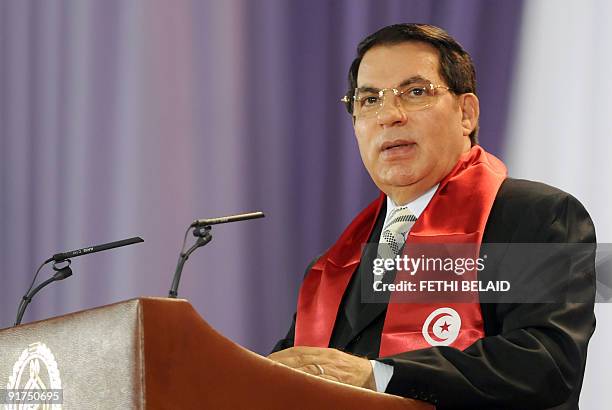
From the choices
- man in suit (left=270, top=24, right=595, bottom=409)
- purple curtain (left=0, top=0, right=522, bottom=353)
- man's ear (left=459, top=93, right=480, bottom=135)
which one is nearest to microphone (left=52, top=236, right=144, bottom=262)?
man in suit (left=270, top=24, right=595, bottom=409)

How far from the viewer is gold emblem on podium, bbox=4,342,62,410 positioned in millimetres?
1422

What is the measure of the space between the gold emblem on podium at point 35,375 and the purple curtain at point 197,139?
7.43 feet

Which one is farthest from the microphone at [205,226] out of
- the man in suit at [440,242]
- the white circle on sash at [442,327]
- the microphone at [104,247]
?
the white circle on sash at [442,327]

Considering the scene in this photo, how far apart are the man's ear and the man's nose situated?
195mm

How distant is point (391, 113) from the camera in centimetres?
251

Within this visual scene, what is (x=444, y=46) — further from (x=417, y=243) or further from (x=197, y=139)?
(x=197, y=139)

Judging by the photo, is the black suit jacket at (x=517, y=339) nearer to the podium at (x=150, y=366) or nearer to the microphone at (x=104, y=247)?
the podium at (x=150, y=366)

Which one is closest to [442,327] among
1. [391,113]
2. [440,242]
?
[440,242]

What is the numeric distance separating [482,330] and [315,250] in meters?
1.70

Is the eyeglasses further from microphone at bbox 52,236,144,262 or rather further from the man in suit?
microphone at bbox 52,236,144,262

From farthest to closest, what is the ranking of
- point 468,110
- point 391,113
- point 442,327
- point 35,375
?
point 468,110, point 391,113, point 442,327, point 35,375

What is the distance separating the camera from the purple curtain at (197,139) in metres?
3.81

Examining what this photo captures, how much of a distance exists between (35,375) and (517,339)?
35.2 inches

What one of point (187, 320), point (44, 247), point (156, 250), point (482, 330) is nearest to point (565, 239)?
point (482, 330)
